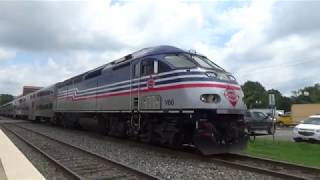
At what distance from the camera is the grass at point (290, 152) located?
1486 centimetres

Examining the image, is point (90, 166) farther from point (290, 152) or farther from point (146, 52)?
point (290, 152)

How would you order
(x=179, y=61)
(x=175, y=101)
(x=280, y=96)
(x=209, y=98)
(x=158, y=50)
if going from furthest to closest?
(x=280, y=96) → (x=158, y=50) → (x=179, y=61) → (x=175, y=101) → (x=209, y=98)

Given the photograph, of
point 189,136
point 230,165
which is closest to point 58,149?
point 189,136

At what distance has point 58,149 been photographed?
18.0m

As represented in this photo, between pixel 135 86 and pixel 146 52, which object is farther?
pixel 135 86

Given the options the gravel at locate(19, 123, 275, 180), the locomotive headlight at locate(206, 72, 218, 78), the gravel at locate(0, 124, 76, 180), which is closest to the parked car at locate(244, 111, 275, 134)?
the gravel at locate(19, 123, 275, 180)

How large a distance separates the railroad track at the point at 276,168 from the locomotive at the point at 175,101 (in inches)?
35.1

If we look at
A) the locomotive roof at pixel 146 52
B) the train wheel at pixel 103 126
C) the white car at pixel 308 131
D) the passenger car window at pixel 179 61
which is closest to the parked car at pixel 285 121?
the white car at pixel 308 131

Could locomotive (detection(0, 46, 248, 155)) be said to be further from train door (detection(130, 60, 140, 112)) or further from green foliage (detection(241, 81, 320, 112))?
green foliage (detection(241, 81, 320, 112))

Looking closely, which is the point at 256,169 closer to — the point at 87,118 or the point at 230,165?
the point at 230,165

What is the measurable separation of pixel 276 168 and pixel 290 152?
5.36 m

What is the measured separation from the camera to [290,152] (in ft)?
56.4

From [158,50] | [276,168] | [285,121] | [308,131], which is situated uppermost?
[158,50]

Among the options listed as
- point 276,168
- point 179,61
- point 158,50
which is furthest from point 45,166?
point 276,168
